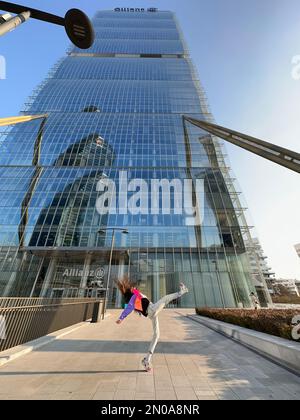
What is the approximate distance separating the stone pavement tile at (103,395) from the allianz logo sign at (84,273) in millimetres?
27657

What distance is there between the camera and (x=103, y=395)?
12.4 feet

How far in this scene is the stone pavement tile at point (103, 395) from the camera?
12.0 feet

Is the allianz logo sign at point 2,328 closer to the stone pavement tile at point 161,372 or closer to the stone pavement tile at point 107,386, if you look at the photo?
the stone pavement tile at point 107,386

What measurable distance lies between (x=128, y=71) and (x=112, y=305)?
72.0 m

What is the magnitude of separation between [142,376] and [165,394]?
1077mm

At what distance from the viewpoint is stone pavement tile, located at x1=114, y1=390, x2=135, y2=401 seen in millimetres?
3649

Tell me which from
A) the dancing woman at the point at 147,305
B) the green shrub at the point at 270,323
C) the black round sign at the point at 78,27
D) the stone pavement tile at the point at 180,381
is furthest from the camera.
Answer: the green shrub at the point at 270,323

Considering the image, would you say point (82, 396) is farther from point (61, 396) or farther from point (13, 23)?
point (13, 23)

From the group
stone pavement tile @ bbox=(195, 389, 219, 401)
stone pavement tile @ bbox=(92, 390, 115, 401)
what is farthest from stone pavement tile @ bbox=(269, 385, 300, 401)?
stone pavement tile @ bbox=(92, 390, 115, 401)

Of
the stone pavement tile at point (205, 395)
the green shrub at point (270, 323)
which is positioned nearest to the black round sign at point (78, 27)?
the stone pavement tile at point (205, 395)

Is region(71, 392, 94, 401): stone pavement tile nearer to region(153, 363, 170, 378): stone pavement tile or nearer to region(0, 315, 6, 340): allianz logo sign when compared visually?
region(153, 363, 170, 378): stone pavement tile

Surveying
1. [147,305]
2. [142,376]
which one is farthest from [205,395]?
[147,305]
